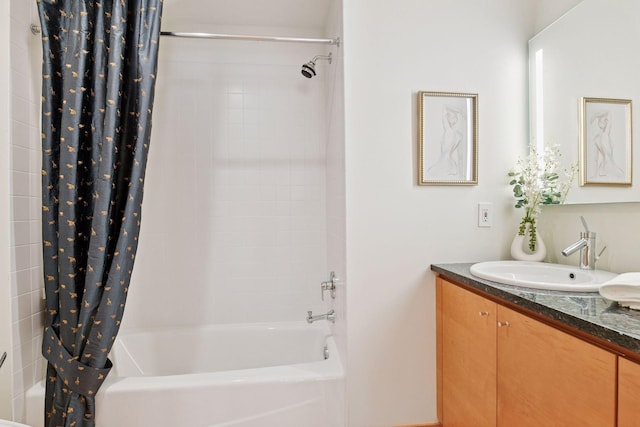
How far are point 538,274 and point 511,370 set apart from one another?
58cm

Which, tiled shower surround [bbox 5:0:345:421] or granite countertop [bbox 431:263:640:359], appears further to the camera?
tiled shower surround [bbox 5:0:345:421]

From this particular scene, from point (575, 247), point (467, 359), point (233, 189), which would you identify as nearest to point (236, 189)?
point (233, 189)

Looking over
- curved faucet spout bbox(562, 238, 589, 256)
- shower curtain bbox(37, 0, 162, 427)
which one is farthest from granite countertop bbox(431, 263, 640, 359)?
shower curtain bbox(37, 0, 162, 427)

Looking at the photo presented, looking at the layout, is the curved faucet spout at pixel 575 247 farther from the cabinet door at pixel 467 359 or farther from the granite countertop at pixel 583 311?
the cabinet door at pixel 467 359

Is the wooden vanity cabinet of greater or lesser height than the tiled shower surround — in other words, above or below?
below

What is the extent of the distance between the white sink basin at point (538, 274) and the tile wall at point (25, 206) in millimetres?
1918

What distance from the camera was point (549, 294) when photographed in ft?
3.46

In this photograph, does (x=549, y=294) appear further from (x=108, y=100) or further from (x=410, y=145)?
(x=108, y=100)

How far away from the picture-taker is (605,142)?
1392mm

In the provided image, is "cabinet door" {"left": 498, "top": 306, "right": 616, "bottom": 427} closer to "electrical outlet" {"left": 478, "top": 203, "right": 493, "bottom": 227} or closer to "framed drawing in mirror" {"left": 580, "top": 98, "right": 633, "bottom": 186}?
"electrical outlet" {"left": 478, "top": 203, "right": 493, "bottom": 227}

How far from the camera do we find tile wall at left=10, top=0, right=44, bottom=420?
1412 mm

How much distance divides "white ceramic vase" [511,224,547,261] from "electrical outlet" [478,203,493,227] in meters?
0.15

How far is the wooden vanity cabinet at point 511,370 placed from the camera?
82 cm

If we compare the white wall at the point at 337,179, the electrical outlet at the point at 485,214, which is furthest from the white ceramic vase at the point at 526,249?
the white wall at the point at 337,179
